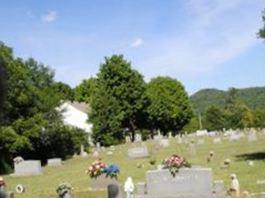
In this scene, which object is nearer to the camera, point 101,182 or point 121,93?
point 101,182

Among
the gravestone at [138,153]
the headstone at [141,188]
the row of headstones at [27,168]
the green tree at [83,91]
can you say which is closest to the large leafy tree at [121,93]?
the gravestone at [138,153]

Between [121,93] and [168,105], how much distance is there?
19260 millimetres

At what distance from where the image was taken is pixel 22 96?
4762 cm

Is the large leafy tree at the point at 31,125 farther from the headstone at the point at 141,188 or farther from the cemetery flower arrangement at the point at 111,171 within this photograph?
the headstone at the point at 141,188

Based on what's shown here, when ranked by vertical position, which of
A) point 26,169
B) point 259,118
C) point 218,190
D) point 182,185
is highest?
point 259,118

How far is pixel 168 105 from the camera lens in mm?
96688

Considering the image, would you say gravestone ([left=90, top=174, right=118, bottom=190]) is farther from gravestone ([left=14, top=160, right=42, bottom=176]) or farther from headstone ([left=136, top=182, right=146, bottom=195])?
gravestone ([left=14, top=160, right=42, bottom=176])

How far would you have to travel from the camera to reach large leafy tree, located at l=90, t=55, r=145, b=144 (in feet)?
237

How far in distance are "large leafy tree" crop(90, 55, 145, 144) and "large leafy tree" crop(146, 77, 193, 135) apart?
19.0ft

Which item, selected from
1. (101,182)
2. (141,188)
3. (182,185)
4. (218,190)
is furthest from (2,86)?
(101,182)

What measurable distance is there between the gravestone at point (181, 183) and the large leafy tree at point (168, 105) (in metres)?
65.1

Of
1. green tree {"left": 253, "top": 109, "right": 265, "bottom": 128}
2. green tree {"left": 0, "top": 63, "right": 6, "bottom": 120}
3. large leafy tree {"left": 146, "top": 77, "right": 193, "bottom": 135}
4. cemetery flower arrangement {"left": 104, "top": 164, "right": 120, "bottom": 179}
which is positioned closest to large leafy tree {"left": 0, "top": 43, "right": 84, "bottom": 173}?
cemetery flower arrangement {"left": 104, "top": 164, "right": 120, "bottom": 179}

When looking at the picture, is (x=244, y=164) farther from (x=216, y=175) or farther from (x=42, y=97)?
(x=42, y=97)

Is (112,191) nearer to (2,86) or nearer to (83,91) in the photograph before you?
(2,86)
